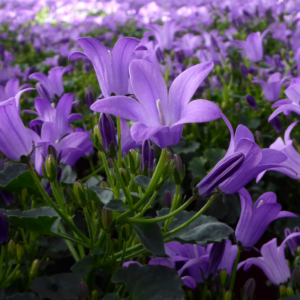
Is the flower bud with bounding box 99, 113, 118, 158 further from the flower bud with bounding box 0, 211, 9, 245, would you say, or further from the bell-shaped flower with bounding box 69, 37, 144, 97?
the flower bud with bounding box 0, 211, 9, 245

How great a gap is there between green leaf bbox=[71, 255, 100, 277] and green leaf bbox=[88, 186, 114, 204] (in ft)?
0.51

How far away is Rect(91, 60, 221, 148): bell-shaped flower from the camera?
2.28 feet

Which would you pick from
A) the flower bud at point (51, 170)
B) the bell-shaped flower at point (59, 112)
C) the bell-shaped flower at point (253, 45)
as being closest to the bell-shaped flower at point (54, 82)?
the bell-shaped flower at point (59, 112)

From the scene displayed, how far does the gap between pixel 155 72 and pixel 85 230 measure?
861 millimetres

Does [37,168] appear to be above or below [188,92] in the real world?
below

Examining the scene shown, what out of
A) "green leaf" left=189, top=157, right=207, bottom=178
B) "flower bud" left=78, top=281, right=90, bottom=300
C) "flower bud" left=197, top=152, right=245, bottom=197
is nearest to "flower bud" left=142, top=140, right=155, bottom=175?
"flower bud" left=197, top=152, right=245, bottom=197

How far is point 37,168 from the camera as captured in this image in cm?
112

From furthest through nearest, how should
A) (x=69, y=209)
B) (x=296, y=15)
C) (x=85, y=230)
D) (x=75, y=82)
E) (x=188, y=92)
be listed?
(x=296, y=15) < (x=75, y=82) < (x=85, y=230) < (x=69, y=209) < (x=188, y=92)

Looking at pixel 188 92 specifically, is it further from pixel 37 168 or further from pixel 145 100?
pixel 37 168

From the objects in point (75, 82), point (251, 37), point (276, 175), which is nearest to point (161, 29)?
point (251, 37)

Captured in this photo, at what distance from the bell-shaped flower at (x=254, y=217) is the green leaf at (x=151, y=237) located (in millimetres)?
254

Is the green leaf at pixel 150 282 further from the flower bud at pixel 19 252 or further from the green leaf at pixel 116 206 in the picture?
the flower bud at pixel 19 252

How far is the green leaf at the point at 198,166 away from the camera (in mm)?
1773

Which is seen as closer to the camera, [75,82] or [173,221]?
[173,221]
